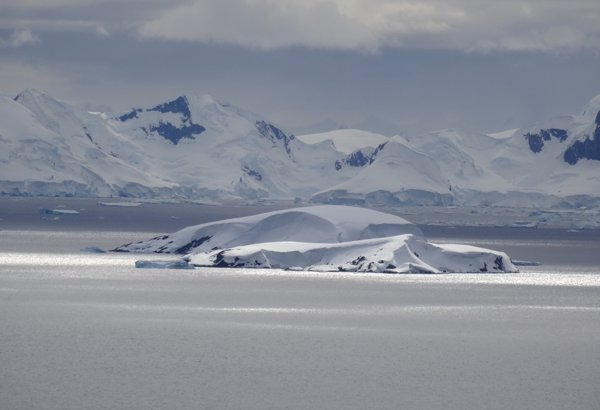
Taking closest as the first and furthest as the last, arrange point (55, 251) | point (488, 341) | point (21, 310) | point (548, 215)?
point (488, 341), point (21, 310), point (55, 251), point (548, 215)

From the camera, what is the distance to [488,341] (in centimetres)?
4356

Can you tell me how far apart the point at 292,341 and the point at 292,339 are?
0.59 meters

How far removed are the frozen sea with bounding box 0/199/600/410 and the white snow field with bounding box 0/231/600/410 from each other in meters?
0.07

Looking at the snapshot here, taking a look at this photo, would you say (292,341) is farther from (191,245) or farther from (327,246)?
(191,245)

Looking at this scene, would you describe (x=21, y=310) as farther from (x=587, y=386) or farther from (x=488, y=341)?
(x=587, y=386)

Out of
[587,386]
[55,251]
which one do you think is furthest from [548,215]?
[587,386]

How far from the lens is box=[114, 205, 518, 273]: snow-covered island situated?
209ft

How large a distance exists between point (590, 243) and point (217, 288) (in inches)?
2764

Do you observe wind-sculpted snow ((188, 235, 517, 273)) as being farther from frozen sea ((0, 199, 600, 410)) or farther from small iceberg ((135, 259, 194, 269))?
frozen sea ((0, 199, 600, 410))

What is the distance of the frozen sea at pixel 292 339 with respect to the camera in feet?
106

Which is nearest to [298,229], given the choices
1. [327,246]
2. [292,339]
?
[327,246]

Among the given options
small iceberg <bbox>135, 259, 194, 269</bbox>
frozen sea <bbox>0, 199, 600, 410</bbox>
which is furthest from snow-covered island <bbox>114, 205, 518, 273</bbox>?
frozen sea <bbox>0, 199, 600, 410</bbox>

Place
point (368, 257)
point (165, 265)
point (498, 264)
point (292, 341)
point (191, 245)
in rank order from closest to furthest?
point (292, 341), point (368, 257), point (165, 265), point (498, 264), point (191, 245)

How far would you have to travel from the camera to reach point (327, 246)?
211 ft
